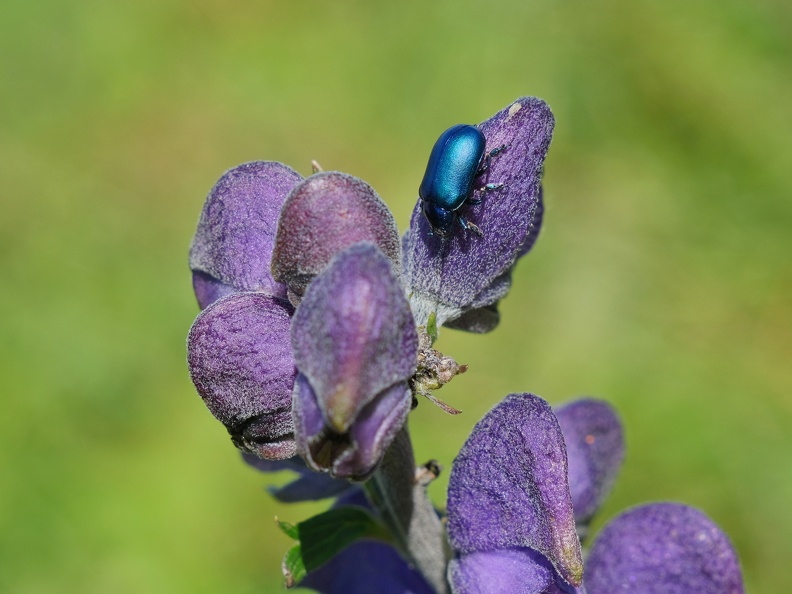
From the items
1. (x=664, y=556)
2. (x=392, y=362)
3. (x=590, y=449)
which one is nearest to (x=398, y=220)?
(x=590, y=449)

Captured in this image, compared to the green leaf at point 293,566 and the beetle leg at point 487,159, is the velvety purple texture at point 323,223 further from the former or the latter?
the green leaf at point 293,566

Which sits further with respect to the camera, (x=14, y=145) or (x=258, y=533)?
(x=14, y=145)

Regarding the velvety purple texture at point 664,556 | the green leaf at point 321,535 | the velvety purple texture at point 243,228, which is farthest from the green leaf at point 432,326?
the velvety purple texture at point 664,556

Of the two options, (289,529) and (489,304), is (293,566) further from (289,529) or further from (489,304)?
(489,304)

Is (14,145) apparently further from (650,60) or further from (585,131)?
(650,60)

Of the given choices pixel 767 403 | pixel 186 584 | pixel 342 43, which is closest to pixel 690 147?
pixel 767 403

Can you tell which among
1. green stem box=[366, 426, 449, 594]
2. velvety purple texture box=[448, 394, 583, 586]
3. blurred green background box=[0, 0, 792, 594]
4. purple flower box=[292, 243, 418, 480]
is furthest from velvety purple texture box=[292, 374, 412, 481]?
blurred green background box=[0, 0, 792, 594]

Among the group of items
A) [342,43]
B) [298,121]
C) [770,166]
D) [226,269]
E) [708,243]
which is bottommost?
[226,269]

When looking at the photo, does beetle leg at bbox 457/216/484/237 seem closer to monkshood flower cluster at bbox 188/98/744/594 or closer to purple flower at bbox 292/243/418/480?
monkshood flower cluster at bbox 188/98/744/594
